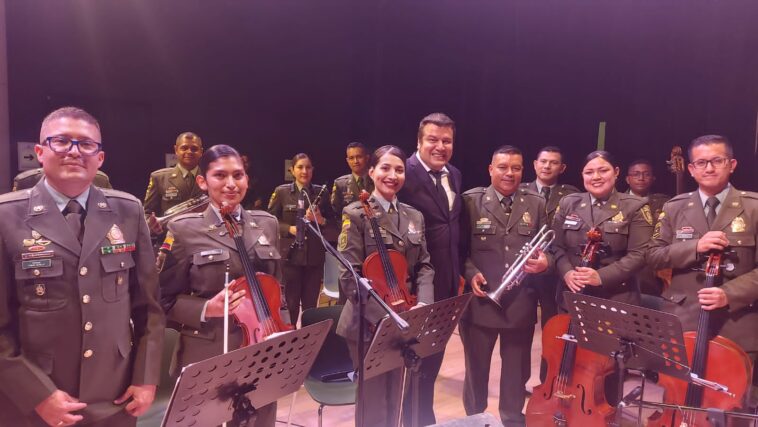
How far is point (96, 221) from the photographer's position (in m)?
1.79

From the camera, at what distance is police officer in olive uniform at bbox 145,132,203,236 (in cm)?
456

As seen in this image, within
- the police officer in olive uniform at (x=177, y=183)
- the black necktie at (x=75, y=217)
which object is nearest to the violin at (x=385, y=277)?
the black necktie at (x=75, y=217)

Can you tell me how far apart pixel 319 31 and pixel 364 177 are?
2.11 m

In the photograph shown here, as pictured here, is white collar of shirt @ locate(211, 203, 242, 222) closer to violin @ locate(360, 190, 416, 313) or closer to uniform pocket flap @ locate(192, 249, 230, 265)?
uniform pocket flap @ locate(192, 249, 230, 265)

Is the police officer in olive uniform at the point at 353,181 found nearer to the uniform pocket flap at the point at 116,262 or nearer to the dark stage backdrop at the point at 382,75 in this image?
the dark stage backdrop at the point at 382,75

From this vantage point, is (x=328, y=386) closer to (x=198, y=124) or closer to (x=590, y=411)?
(x=590, y=411)

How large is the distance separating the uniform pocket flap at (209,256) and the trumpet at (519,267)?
151cm

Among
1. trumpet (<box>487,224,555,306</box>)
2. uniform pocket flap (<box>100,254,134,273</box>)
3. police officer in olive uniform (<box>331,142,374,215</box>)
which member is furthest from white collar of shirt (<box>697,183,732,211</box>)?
police officer in olive uniform (<box>331,142,374,215</box>)

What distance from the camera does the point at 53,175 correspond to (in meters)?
1.72

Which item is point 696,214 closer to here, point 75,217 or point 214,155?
point 214,155

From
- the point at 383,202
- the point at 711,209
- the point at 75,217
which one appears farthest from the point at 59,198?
the point at 711,209

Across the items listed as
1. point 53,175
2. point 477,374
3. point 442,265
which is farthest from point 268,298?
point 477,374

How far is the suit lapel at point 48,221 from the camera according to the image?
1689 mm

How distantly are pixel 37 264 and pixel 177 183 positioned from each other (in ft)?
9.87
